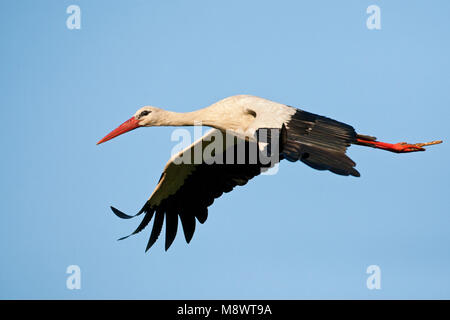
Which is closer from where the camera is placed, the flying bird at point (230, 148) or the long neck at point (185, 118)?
the flying bird at point (230, 148)

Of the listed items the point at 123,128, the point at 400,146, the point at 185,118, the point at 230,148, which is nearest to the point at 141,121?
the point at 123,128

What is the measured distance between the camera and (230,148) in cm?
936

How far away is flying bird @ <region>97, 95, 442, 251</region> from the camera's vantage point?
288 inches

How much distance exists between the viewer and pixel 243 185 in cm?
938

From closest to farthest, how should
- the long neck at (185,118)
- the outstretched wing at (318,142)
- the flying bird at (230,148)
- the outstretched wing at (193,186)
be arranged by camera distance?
the outstretched wing at (318,142)
the flying bird at (230,148)
the long neck at (185,118)
the outstretched wing at (193,186)

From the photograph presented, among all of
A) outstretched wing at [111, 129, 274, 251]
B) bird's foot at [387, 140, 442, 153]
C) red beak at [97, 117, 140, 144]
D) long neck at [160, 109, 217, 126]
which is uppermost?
long neck at [160, 109, 217, 126]

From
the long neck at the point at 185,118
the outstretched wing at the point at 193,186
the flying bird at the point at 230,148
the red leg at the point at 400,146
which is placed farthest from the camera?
the outstretched wing at the point at 193,186

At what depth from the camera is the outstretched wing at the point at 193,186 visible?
934 cm

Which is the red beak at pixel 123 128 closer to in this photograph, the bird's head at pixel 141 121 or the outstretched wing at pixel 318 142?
the bird's head at pixel 141 121

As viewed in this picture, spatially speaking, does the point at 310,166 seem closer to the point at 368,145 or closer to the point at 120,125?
the point at 368,145

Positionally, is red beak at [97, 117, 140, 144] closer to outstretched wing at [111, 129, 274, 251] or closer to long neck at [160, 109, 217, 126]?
long neck at [160, 109, 217, 126]

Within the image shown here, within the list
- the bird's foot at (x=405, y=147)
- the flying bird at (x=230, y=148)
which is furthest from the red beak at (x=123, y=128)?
the bird's foot at (x=405, y=147)

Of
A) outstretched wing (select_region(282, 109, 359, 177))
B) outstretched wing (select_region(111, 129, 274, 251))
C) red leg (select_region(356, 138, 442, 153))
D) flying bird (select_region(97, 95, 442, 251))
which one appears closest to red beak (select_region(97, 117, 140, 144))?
flying bird (select_region(97, 95, 442, 251))
